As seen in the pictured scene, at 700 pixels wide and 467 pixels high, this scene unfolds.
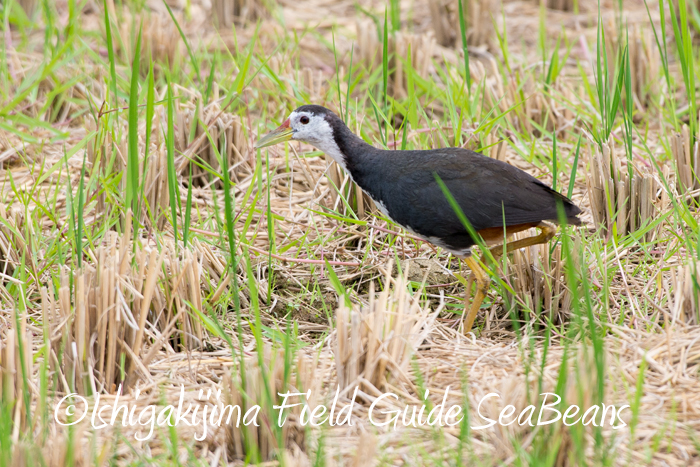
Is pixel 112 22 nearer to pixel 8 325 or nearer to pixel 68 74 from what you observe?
pixel 68 74

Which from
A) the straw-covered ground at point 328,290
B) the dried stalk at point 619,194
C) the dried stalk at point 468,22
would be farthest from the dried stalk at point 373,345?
the dried stalk at point 468,22

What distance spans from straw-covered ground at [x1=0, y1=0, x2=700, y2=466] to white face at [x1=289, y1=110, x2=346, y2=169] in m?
0.24

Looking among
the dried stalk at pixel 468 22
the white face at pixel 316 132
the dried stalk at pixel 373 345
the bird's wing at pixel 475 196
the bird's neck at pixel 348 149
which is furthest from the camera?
the dried stalk at pixel 468 22

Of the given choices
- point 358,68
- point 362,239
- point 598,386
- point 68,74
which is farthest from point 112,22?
point 598,386

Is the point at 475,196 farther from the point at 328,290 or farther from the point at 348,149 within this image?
the point at 328,290

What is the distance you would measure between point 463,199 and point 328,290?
2.48ft

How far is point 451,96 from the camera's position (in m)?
4.67

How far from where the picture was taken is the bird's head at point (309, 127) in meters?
3.84

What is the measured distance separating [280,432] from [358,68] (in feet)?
A: 13.1

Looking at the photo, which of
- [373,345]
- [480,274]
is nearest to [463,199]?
[480,274]

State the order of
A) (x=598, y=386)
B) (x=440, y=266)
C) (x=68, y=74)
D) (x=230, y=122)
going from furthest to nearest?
(x=68, y=74) < (x=230, y=122) < (x=440, y=266) < (x=598, y=386)

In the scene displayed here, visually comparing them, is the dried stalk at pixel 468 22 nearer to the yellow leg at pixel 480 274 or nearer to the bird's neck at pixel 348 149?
the bird's neck at pixel 348 149

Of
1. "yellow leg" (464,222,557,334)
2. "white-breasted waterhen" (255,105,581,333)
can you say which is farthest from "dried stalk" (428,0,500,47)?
"yellow leg" (464,222,557,334)

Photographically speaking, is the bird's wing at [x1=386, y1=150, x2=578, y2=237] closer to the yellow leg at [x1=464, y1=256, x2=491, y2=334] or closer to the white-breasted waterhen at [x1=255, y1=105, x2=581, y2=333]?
the white-breasted waterhen at [x1=255, y1=105, x2=581, y2=333]
